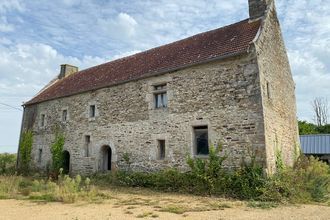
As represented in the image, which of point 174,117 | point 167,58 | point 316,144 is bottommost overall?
point 316,144

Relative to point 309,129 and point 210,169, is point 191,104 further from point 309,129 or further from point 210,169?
point 309,129

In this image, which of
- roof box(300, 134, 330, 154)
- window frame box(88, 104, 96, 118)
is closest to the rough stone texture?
roof box(300, 134, 330, 154)

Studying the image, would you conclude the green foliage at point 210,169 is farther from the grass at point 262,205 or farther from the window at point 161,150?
the window at point 161,150

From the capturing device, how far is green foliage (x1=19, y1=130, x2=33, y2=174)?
59.2 ft

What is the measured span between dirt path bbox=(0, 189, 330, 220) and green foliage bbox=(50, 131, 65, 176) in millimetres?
7099

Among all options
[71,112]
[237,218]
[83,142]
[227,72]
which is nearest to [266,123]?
[227,72]

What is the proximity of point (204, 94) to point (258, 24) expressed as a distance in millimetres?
3831

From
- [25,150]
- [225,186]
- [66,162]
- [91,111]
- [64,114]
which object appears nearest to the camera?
[225,186]

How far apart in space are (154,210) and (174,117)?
16.1 feet

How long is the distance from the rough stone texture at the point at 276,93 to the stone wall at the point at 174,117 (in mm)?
628

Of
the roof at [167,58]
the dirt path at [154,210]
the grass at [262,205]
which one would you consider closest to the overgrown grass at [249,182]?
the grass at [262,205]

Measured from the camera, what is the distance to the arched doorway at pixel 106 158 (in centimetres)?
1410

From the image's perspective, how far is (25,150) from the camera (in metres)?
18.3

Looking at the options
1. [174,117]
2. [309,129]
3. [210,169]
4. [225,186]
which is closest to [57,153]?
[174,117]
